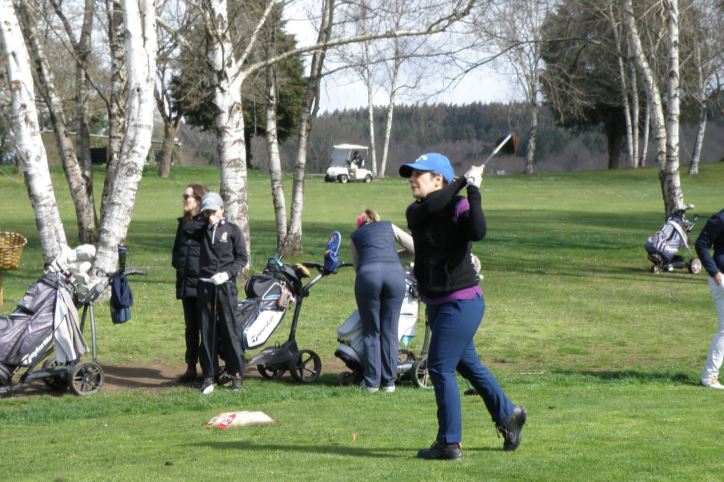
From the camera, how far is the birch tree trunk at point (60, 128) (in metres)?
21.9

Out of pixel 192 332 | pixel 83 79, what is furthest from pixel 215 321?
pixel 83 79

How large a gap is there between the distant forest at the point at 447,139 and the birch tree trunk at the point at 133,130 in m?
Answer: 77.0

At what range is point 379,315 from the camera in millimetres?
10953

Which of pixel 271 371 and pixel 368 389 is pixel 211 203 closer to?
pixel 271 371

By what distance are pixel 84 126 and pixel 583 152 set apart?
270 feet

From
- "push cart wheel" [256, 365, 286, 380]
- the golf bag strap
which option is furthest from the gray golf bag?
the golf bag strap

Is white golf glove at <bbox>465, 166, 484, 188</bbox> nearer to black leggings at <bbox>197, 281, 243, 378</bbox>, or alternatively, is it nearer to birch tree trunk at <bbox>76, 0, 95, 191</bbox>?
black leggings at <bbox>197, 281, 243, 378</bbox>

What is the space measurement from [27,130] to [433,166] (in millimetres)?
10582

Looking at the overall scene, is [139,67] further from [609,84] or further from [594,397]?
[609,84]

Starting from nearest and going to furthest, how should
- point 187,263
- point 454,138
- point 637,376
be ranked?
point 187,263, point 637,376, point 454,138

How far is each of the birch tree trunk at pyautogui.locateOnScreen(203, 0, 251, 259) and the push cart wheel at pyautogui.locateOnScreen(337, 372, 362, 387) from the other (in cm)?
716

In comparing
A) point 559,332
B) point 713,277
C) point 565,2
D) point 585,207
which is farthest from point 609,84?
point 713,277

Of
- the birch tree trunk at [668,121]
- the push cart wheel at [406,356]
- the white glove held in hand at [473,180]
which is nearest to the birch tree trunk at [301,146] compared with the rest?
the birch tree trunk at [668,121]

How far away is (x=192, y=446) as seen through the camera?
7.88 meters
